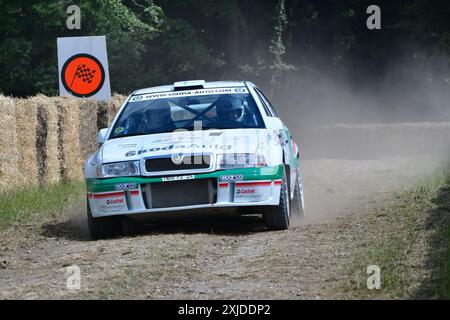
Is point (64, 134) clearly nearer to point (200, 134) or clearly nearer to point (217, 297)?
point (200, 134)

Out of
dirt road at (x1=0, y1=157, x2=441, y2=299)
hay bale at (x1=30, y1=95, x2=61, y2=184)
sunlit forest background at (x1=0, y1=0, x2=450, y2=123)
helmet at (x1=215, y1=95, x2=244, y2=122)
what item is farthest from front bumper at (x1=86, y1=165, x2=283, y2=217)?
sunlit forest background at (x1=0, y1=0, x2=450, y2=123)

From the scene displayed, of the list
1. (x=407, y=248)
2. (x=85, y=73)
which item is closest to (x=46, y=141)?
(x=85, y=73)

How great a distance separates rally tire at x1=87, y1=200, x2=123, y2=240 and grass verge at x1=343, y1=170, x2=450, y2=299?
2428 mm

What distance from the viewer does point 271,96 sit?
4256 cm

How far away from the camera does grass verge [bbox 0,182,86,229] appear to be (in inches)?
532

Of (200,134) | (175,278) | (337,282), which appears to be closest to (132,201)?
(200,134)

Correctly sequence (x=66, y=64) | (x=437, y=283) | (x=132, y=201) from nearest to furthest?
(x=437, y=283), (x=132, y=201), (x=66, y=64)

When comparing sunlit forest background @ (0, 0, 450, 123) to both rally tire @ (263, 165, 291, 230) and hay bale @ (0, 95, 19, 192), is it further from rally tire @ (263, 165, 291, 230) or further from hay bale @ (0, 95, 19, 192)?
rally tire @ (263, 165, 291, 230)

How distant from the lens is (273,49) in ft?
137

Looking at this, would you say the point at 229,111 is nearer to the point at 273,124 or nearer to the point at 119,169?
the point at 273,124

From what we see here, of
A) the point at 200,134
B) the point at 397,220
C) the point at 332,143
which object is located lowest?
the point at 332,143

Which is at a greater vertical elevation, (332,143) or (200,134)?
(200,134)

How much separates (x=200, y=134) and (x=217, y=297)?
159 inches

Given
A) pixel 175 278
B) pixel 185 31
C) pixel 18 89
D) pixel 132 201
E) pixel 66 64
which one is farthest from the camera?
pixel 185 31
